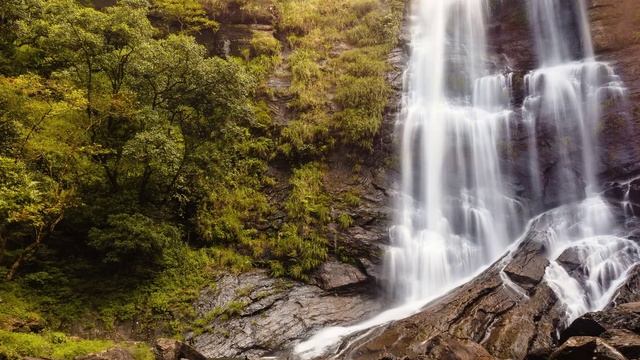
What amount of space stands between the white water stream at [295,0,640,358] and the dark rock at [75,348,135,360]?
4739mm

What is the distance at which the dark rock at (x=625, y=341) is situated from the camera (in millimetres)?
8052

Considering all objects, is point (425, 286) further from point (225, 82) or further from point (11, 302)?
point (11, 302)

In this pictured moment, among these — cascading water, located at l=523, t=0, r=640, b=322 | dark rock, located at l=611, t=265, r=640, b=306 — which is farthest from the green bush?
dark rock, located at l=611, t=265, r=640, b=306

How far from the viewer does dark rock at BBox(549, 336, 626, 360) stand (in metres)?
7.83

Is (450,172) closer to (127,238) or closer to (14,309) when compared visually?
(127,238)

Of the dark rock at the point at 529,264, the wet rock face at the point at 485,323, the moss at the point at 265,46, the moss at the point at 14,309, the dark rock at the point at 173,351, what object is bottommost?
the wet rock face at the point at 485,323

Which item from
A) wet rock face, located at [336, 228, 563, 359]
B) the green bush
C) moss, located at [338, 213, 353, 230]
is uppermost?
the green bush

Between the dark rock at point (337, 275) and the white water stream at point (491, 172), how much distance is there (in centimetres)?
119

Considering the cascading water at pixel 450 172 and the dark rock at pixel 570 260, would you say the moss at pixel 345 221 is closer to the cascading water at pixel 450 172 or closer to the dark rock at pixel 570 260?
the cascading water at pixel 450 172

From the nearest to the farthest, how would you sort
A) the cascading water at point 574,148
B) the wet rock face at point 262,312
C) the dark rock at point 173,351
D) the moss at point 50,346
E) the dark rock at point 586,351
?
1. the dark rock at point 586,351
2. the moss at point 50,346
3. the dark rock at point 173,351
4. the wet rock face at point 262,312
5. the cascading water at point 574,148

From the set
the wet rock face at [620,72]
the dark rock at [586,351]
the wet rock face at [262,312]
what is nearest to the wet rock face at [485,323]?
the dark rock at [586,351]

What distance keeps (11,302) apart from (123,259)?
3.11 m

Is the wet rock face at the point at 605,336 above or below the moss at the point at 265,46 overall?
below

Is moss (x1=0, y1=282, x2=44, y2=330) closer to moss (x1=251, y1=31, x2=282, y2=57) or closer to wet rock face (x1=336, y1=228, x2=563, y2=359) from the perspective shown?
wet rock face (x1=336, y1=228, x2=563, y2=359)
